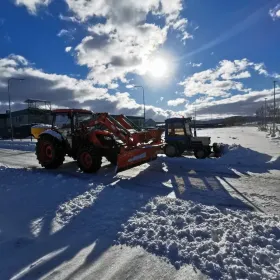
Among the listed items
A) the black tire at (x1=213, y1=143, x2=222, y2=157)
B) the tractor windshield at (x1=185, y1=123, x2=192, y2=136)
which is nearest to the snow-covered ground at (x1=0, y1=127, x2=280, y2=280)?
the black tire at (x1=213, y1=143, x2=222, y2=157)

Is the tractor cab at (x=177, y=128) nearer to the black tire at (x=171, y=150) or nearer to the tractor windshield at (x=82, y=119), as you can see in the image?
the black tire at (x=171, y=150)

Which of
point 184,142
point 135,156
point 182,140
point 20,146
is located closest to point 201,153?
point 184,142

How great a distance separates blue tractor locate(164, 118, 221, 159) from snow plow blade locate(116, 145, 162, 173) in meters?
3.16

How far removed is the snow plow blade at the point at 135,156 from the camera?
342 inches

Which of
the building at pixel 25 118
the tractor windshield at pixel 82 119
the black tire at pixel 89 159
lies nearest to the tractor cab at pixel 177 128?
the tractor windshield at pixel 82 119

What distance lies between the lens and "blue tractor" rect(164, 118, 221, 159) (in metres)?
13.8

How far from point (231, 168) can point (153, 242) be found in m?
6.76

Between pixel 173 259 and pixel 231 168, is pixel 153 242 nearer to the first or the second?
pixel 173 259

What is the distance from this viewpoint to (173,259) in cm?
352

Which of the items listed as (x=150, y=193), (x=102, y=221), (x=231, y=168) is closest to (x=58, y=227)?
(x=102, y=221)

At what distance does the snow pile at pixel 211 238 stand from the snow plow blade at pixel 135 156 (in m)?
3.52

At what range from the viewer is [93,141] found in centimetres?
962

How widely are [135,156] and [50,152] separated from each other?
3.69 metres

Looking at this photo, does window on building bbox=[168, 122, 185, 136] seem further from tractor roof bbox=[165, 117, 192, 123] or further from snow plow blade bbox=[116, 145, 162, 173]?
snow plow blade bbox=[116, 145, 162, 173]
